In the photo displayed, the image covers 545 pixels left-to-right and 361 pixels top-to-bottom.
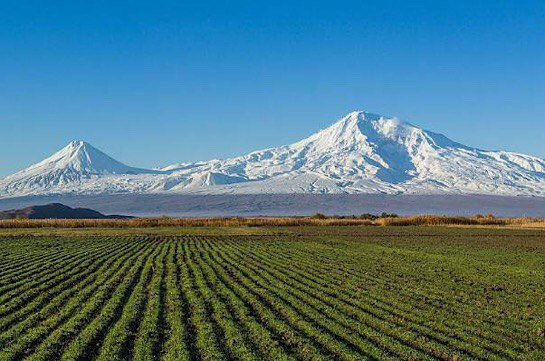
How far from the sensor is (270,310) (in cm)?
1716

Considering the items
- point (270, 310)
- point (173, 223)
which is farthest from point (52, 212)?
point (270, 310)

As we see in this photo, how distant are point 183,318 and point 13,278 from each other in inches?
446

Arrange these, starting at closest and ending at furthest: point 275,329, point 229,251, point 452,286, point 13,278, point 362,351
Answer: point 362,351 < point 275,329 < point 452,286 < point 13,278 < point 229,251

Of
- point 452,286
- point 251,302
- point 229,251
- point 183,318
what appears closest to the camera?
point 183,318

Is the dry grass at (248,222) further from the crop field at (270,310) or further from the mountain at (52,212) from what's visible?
the mountain at (52,212)

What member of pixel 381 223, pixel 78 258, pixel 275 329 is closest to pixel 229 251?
pixel 78 258

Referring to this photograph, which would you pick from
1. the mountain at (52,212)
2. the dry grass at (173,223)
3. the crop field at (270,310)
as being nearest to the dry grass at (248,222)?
the dry grass at (173,223)

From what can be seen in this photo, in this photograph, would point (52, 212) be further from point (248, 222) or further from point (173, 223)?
point (248, 222)

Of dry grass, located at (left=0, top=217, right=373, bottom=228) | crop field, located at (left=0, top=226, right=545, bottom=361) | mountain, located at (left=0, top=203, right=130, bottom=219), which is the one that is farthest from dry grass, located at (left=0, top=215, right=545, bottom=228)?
mountain, located at (left=0, top=203, right=130, bottom=219)

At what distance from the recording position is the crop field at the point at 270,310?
13.2 meters

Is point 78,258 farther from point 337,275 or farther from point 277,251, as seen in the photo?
point 337,275

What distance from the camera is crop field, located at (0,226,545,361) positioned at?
1324cm

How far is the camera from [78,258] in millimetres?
33750

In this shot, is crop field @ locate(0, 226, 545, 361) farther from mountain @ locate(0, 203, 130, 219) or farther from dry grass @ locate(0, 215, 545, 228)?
mountain @ locate(0, 203, 130, 219)
